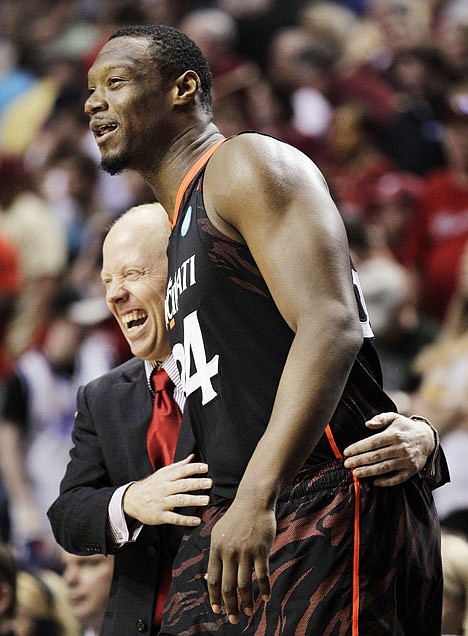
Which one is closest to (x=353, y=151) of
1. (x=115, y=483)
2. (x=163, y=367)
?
(x=163, y=367)

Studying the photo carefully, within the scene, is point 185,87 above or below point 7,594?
above

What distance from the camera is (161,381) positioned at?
8.75 feet

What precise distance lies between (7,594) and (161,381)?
4.08 ft

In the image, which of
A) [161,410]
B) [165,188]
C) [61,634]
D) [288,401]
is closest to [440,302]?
[61,634]

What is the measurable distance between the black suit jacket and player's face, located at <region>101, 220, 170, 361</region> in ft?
0.47

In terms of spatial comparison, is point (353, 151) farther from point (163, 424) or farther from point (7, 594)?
point (163, 424)

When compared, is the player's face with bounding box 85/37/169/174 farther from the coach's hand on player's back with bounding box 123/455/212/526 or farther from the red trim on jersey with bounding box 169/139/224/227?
the coach's hand on player's back with bounding box 123/455/212/526

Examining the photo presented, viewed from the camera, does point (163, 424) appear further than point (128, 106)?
Yes

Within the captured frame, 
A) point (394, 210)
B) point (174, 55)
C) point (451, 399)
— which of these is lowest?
point (451, 399)

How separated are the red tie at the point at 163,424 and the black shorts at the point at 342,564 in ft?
2.17

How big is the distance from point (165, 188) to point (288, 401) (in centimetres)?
61

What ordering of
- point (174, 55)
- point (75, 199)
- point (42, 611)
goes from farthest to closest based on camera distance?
point (75, 199) < point (42, 611) < point (174, 55)

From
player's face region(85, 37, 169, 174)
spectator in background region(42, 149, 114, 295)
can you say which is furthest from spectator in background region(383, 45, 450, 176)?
player's face region(85, 37, 169, 174)

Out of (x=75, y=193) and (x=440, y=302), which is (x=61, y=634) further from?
(x=75, y=193)
